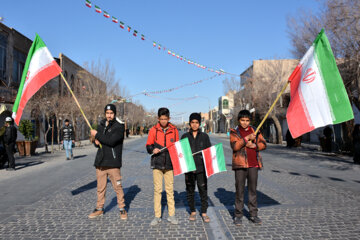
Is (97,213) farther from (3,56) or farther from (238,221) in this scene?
(3,56)

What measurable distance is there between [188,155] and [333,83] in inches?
95.8

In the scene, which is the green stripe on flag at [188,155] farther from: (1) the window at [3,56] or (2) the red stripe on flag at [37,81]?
(1) the window at [3,56]

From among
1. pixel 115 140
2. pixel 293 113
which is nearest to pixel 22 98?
pixel 115 140

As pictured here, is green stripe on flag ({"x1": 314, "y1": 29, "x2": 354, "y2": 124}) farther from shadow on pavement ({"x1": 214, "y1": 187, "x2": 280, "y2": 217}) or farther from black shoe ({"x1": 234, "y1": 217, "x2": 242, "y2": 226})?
shadow on pavement ({"x1": 214, "y1": 187, "x2": 280, "y2": 217})

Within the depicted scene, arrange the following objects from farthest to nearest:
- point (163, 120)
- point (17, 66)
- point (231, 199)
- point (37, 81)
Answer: point (17, 66) → point (231, 199) → point (37, 81) → point (163, 120)

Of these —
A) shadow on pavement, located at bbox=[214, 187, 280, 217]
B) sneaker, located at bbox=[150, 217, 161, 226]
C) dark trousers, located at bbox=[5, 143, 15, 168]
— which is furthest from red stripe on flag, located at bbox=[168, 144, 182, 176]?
dark trousers, located at bbox=[5, 143, 15, 168]

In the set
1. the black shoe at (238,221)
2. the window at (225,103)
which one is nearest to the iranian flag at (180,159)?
the black shoe at (238,221)

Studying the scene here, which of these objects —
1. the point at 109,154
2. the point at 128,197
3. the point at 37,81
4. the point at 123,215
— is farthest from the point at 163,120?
the point at 37,81

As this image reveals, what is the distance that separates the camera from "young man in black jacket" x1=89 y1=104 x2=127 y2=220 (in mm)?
4812

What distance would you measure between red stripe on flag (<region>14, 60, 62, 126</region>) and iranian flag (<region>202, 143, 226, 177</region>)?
3238 mm

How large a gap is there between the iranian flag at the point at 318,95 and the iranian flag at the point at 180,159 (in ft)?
5.34

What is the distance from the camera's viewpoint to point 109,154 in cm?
488

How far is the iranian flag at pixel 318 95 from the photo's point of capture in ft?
14.5

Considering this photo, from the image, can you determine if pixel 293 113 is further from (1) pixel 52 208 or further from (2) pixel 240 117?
(1) pixel 52 208
